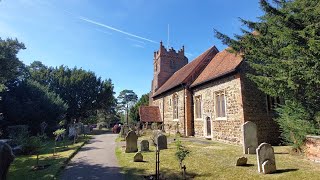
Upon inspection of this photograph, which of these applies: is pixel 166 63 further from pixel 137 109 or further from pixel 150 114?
pixel 137 109

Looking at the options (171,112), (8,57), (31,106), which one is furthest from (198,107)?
(31,106)

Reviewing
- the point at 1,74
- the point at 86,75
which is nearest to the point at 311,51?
the point at 1,74

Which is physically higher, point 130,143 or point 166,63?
point 166,63

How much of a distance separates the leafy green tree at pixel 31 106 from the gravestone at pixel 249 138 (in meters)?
23.1

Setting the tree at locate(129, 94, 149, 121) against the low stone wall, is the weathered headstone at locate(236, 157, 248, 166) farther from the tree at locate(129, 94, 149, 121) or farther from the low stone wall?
the tree at locate(129, 94, 149, 121)

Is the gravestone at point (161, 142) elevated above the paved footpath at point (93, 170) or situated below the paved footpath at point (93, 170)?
above

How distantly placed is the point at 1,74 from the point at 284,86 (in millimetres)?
20282

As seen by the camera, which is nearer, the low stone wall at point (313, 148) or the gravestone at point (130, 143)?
the low stone wall at point (313, 148)

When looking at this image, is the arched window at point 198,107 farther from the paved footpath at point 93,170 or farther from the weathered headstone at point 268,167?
the weathered headstone at point 268,167

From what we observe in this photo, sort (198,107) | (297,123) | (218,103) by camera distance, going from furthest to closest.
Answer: (198,107)
(218,103)
(297,123)

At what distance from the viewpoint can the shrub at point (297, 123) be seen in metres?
10.9

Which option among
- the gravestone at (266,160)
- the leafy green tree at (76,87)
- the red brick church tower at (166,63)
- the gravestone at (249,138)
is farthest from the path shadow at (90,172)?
the leafy green tree at (76,87)

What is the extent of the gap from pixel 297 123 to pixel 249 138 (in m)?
2.34

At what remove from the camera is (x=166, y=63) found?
38875mm
